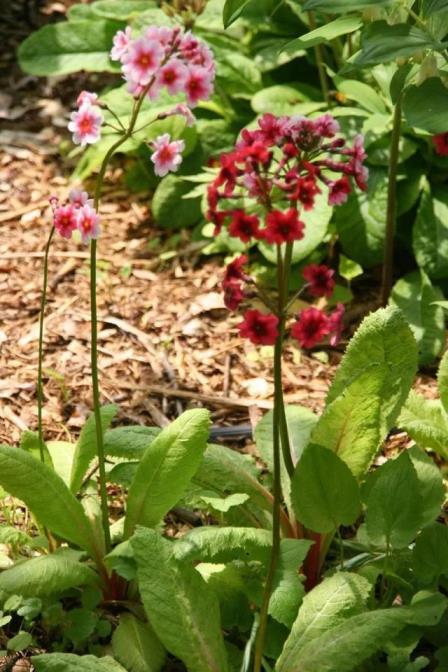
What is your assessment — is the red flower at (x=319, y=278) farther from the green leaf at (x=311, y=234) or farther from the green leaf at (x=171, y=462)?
A: the green leaf at (x=311, y=234)

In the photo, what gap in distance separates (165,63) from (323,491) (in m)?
1.00

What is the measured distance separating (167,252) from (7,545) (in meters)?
1.62

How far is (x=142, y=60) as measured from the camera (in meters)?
1.93

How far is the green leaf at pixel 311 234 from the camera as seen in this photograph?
3.48 m

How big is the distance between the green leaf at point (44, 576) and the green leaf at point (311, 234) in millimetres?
1445

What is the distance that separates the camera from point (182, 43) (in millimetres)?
2000

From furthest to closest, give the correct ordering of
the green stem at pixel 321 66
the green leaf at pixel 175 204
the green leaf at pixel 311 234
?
the green leaf at pixel 175 204 < the green stem at pixel 321 66 < the green leaf at pixel 311 234

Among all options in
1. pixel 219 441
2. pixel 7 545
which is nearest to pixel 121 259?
pixel 219 441

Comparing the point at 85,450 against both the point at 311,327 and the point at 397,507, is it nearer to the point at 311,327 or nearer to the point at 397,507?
the point at 397,507

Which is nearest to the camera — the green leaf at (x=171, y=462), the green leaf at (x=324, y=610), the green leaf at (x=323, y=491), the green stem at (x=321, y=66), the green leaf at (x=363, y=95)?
the green leaf at (x=324, y=610)

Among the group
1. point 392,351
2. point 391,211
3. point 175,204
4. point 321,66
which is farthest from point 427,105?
point 175,204

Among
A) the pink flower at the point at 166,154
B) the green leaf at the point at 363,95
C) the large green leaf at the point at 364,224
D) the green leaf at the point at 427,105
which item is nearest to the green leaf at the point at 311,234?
the large green leaf at the point at 364,224

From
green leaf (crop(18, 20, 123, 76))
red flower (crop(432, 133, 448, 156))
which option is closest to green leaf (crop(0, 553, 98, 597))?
red flower (crop(432, 133, 448, 156))

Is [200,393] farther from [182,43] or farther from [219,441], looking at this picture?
[182,43]
